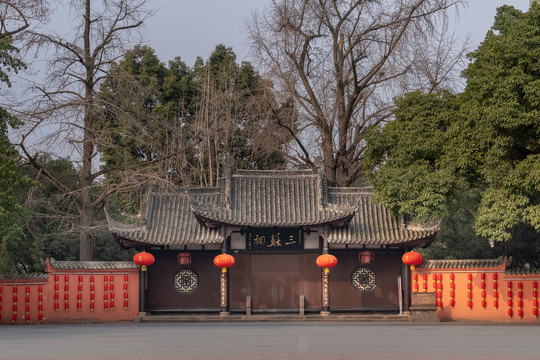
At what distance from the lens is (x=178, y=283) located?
23812 millimetres

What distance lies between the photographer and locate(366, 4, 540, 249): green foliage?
1930 cm

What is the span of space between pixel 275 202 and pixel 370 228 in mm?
3142

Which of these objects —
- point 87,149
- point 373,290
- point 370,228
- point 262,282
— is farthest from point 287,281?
point 87,149

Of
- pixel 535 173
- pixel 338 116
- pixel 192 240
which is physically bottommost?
pixel 192 240

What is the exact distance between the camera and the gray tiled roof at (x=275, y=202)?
22922mm

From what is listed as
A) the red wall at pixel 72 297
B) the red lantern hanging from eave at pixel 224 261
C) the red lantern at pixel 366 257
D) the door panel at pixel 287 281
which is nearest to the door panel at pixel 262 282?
the door panel at pixel 287 281

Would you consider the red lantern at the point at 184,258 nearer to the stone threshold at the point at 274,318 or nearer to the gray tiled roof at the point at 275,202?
the gray tiled roof at the point at 275,202

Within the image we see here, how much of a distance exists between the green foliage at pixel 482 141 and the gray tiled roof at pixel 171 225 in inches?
215

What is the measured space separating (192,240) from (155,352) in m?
10.8

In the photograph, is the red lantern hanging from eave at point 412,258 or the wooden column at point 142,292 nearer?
the red lantern hanging from eave at point 412,258

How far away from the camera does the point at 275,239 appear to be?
2391 centimetres

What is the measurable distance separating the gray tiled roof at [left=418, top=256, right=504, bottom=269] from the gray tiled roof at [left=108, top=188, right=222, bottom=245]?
658cm

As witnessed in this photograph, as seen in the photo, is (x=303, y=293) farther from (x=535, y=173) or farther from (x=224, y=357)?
(x=224, y=357)

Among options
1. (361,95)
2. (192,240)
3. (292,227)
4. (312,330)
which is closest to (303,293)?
(292,227)
